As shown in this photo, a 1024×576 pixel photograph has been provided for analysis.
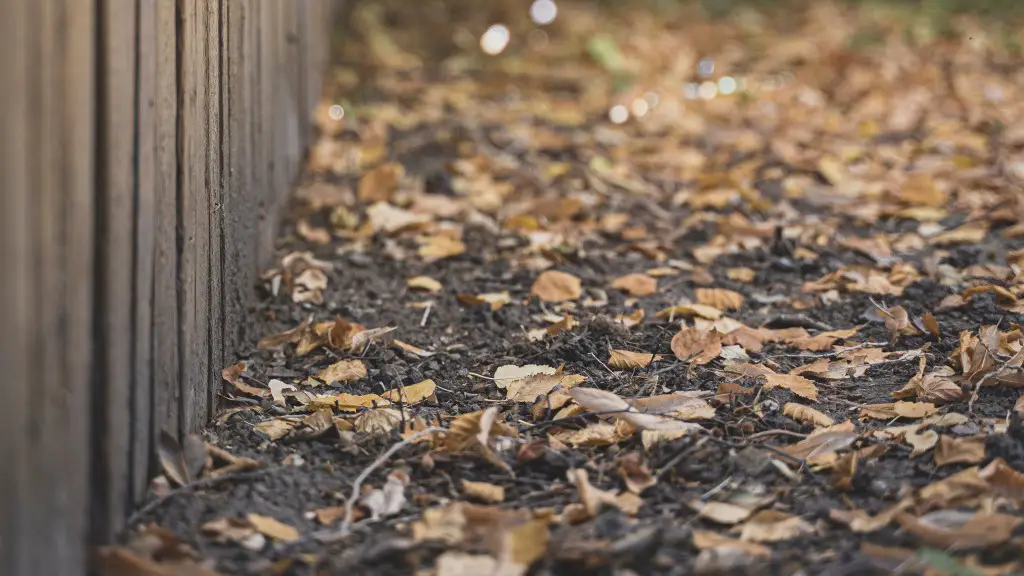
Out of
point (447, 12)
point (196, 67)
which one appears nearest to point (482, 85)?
point (447, 12)

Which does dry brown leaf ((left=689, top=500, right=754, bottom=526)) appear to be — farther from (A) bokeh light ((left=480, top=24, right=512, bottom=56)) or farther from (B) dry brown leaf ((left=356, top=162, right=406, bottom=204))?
(A) bokeh light ((left=480, top=24, right=512, bottom=56))

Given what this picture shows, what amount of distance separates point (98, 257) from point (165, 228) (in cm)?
30

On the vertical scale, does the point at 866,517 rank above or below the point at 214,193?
below

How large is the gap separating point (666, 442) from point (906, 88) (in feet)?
13.4

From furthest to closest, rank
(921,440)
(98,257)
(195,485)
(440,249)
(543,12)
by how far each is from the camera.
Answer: (543,12) < (440,249) < (921,440) < (195,485) < (98,257)

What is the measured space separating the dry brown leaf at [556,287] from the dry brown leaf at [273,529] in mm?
1506

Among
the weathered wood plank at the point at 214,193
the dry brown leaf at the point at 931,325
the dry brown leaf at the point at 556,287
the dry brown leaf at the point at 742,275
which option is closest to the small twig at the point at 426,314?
the dry brown leaf at the point at 556,287

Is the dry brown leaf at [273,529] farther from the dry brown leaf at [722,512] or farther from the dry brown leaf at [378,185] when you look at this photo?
the dry brown leaf at [378,185]

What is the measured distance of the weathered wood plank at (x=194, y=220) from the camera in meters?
2.33

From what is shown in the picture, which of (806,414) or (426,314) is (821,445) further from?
(426,314)

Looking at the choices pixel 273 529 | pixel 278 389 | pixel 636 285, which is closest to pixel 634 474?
pixel 273 529

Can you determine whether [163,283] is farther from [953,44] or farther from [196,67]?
[953,44]

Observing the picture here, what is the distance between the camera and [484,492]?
2.32m

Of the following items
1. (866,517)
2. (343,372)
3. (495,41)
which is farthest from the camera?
(495,41)
